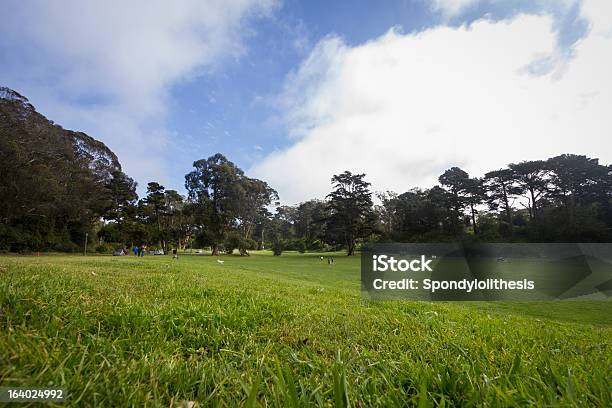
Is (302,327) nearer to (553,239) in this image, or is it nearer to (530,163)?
(553,239)

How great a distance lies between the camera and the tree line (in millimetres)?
25266

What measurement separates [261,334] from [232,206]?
45.7 meters

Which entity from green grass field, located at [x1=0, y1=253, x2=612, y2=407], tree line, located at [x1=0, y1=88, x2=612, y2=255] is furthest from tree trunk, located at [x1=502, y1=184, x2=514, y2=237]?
green grass field, located at [x1=0, y1=253, x2=612, y2=407]

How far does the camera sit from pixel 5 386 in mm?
851

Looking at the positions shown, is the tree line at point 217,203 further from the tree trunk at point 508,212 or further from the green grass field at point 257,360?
the green grass field at point 257,360

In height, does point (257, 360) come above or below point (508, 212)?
below

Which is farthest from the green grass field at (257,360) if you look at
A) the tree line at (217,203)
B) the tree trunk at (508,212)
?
the tree trunk at (508,212)

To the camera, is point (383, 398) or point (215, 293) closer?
point (383, 398)

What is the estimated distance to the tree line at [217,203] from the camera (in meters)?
25.3

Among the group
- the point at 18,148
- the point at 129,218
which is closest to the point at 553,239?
the point at 18,148

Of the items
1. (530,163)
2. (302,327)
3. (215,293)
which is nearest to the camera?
(302,327)

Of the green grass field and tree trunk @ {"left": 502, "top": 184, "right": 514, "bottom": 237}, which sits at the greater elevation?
tree trunk @ {"left": 502, "top": 184, "right": 514, "bottom": 237}

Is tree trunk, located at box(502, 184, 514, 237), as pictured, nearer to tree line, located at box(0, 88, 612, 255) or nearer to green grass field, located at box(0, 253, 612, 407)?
tree line, located at box(0, 88, 612, 255)

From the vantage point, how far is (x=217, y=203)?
46.7 meters
